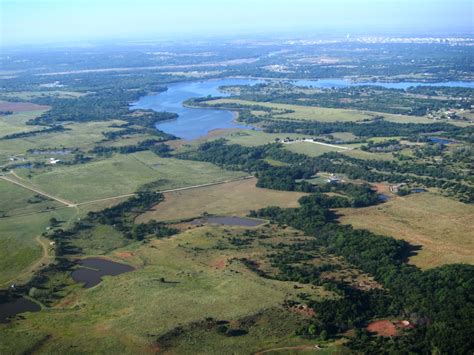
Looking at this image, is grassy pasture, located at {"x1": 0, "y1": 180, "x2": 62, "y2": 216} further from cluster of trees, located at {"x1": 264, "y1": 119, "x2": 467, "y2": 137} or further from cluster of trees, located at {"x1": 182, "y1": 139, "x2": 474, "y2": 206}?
cluster of trees, located at {"x1": 264, "y1": 119, "x2": 467, "y2": 137}

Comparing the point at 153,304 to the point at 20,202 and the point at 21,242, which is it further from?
the point at 20,202

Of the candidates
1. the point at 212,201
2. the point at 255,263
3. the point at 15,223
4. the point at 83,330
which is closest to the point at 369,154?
the point at 212,201

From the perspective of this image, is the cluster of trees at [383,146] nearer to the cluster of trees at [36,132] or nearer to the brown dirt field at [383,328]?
the brown dirt field at [383,328]

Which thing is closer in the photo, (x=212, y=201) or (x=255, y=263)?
(x=255, y=263)

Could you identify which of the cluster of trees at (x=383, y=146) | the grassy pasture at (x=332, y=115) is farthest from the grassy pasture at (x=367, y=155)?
the grassy pasture at (x=332, y=115)

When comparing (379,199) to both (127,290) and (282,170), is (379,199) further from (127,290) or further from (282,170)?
(127,290)

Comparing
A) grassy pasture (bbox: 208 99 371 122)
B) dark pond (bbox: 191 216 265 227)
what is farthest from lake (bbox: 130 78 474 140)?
dark pond (bbox: 191 216 265 227)
